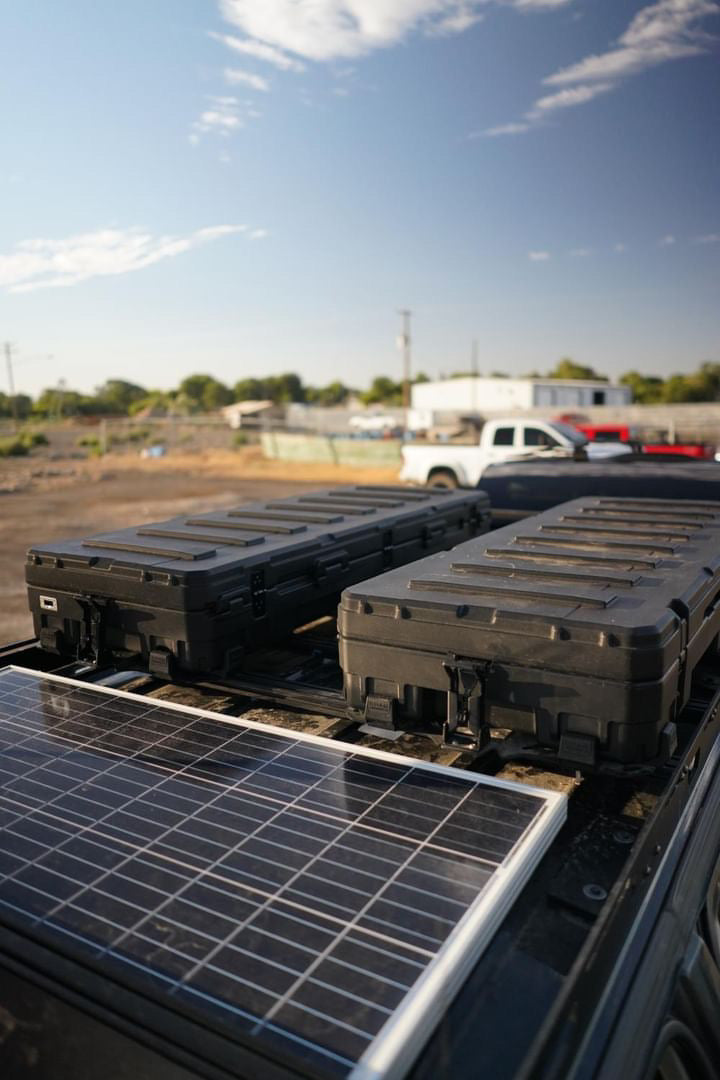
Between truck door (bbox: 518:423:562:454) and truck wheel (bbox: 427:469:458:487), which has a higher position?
truck door (bbox: 518:423:562:454)

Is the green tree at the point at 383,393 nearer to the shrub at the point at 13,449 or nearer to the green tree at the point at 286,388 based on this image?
the green tree at the point at 286,388

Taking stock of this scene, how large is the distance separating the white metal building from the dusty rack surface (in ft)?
195

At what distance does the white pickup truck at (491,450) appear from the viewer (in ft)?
56.9

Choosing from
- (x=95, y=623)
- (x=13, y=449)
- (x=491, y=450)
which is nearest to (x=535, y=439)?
(x=491, y=450)

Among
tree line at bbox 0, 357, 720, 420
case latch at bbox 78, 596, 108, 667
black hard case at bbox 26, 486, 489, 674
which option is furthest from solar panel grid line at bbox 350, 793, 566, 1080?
tree line at bbox 0, 357, 720, 420

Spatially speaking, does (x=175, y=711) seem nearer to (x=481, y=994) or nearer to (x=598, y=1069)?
(x=481, y=994)

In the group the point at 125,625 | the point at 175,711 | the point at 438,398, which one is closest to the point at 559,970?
the point at 175,711

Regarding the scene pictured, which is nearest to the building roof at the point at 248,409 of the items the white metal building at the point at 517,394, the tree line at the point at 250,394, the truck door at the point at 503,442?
the tree line at the point at 250,394

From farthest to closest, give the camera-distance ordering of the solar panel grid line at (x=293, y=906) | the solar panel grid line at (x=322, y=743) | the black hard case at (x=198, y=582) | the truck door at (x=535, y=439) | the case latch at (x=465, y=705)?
the truck door at (x=535, y=439), the black hard case at (x=198, y=582), the case latch at (x=465, y=705), the solar panel grid line at (x=322, y=743), the solar panel grid line at (x=293, y=906)

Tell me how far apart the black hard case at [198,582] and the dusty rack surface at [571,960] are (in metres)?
1.09

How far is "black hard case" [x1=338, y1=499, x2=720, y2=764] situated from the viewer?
2.54 metres

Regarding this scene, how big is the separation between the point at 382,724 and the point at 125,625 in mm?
1318

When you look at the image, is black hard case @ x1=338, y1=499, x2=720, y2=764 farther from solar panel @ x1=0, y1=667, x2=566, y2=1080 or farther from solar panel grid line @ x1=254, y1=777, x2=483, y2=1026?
solar panel grid line @ x1=254, y1=777, x2=483, y2=1026

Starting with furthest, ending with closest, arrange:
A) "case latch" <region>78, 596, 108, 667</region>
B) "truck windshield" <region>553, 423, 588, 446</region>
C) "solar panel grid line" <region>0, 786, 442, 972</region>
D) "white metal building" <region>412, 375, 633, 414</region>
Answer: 1. "white metal building" <region>412, 375, 633, 414</region>
2. "truck windshield" <region>553, 423, 588, 446</region>
3. "case latch" <region>78, 596, 108, 667</region>
4. "solar panel grid line" <region>0, 786, 442, 972</region>
